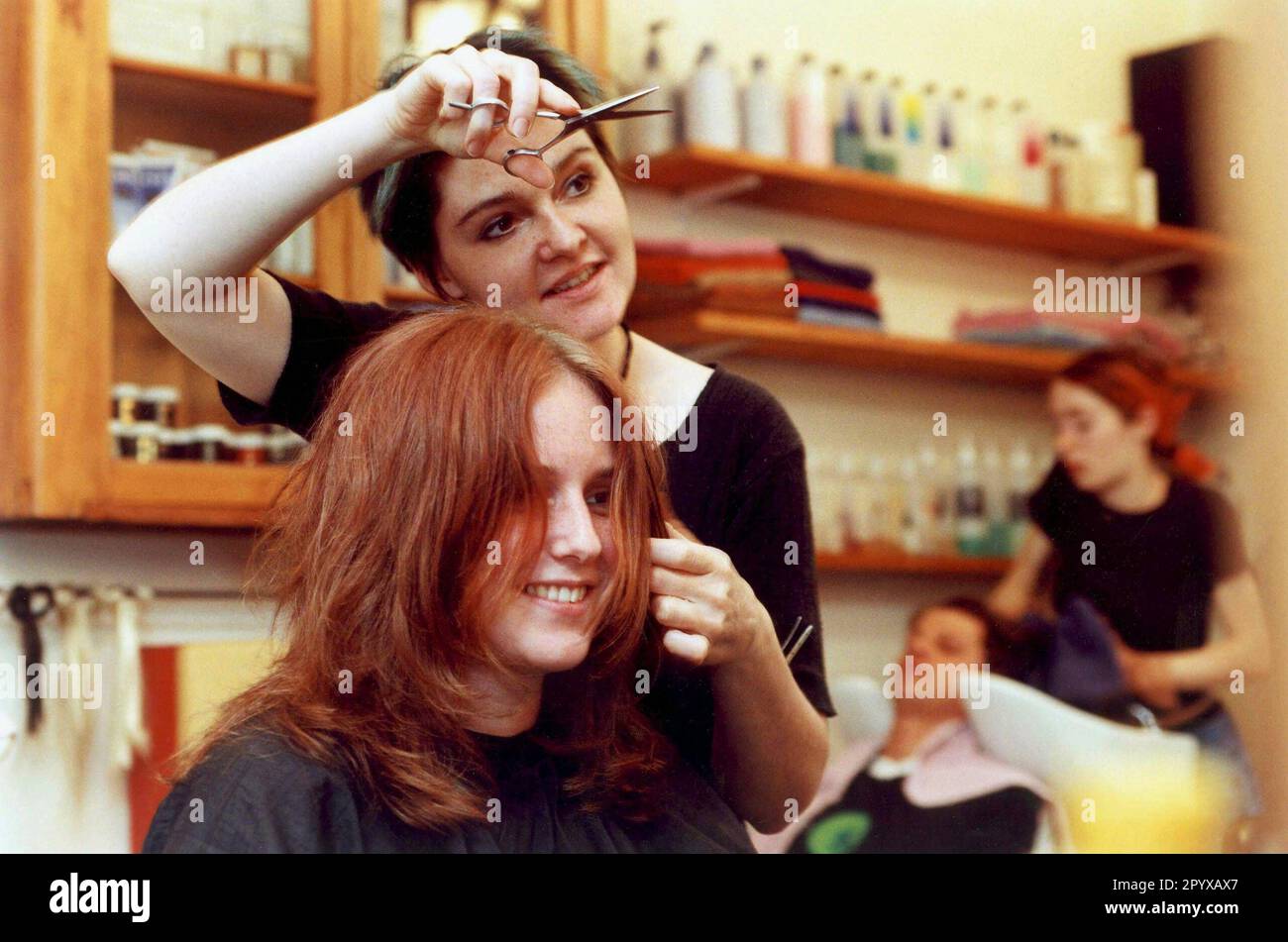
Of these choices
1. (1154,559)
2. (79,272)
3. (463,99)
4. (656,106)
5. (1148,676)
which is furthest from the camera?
(656,106)

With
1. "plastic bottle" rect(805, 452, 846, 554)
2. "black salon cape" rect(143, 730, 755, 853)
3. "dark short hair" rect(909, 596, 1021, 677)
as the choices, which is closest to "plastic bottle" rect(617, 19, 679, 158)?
"plastic bottle" rect(805, 452, 846, 554)

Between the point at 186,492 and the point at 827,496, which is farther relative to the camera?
the point at 827,496

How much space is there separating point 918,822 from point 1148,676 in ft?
1.46

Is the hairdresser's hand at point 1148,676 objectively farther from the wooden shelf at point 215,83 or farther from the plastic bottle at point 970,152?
the wooden shelf at point 215,83

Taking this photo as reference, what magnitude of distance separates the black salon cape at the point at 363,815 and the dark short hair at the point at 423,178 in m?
0.49

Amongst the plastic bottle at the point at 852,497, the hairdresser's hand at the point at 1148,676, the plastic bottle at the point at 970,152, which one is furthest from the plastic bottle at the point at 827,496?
the plastic bottle at the point at 970,152

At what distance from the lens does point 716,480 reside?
4.65ft

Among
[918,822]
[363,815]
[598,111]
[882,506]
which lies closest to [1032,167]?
[882,506]

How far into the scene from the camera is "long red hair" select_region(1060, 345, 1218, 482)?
1.97 meters

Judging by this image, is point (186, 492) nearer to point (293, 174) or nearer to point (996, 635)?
point (293, 174)

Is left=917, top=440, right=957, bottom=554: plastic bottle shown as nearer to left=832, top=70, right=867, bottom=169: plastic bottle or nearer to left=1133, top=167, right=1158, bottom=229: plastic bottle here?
left=832, top=70, right=867, bottom=169: plastic bottle

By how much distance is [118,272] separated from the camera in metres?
1.21

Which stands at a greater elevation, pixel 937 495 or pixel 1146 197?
pixel 1146 197

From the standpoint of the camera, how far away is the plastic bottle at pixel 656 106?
8.46ft
